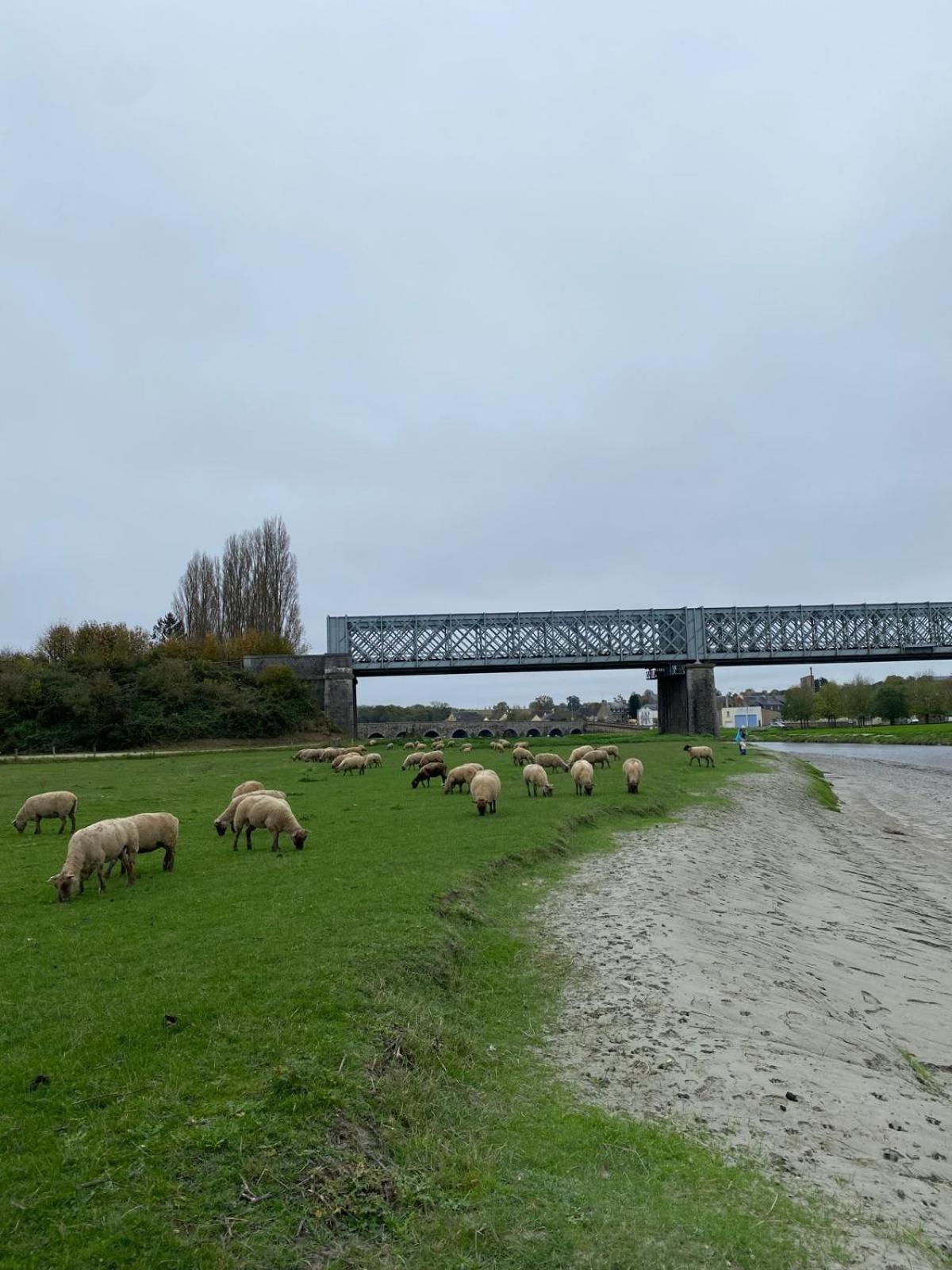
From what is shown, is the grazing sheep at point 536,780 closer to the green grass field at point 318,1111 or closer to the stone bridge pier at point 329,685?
the green grass field at point 318,1111

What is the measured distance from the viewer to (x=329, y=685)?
318 ft

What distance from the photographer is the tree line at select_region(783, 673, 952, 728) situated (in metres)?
141

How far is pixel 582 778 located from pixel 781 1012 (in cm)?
1932

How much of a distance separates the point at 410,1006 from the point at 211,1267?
12.8ft

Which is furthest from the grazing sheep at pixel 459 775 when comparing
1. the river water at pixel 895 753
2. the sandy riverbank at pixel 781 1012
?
the river water at pixel 895 753

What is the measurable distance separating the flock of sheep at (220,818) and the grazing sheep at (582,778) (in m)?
0.03

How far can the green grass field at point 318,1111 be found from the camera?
5.29 m

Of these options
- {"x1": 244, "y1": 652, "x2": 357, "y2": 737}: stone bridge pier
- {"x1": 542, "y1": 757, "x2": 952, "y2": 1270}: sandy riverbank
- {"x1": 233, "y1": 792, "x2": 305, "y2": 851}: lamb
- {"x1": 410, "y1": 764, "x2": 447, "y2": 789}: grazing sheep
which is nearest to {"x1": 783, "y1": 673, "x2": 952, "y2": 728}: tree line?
{"x1": 244, "y1": 652, "x2": 357, "y2": 737}: stone bridge pier

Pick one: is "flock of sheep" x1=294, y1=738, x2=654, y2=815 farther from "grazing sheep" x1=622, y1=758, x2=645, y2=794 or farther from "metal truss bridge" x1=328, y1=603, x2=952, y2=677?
"metal truss bridge" x1=328, y1=603, x2=952, y2=677

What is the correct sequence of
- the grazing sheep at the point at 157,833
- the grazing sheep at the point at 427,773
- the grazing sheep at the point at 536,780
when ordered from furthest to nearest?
the grazing sheep at the point at 427,773
the grazing sheep at the point at 536,780
the grazing sheep at the point at 157,833

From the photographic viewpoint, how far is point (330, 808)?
83.3 ft

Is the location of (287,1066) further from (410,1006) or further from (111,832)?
(111,832)

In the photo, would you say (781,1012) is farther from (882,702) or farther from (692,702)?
(882,702)

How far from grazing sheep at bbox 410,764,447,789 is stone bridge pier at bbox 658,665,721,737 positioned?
259ft
